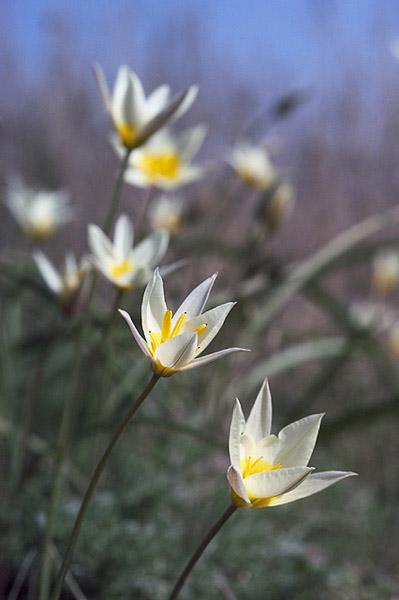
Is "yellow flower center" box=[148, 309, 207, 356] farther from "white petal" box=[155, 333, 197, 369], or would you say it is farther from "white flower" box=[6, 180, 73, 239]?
"white flower" box=[6, 180, 73, 239]

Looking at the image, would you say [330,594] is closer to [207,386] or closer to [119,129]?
[207,386]

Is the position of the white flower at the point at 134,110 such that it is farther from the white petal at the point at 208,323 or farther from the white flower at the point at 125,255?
the white petal at the point at 208,323

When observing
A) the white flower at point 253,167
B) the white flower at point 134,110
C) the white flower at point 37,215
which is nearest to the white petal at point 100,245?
the white flower at point 134,110

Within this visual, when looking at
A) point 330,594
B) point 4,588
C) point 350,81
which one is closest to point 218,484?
point 330,594

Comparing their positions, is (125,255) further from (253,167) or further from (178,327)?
(253,167)

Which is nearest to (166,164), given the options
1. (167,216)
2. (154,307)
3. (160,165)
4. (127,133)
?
(160,165)

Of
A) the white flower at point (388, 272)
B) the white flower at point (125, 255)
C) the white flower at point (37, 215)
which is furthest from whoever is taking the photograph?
the white flower at point (388, 272)

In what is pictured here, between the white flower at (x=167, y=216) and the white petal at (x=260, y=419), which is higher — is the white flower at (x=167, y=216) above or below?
above
